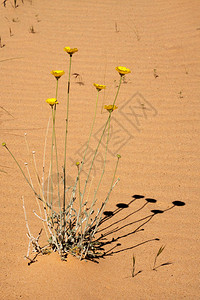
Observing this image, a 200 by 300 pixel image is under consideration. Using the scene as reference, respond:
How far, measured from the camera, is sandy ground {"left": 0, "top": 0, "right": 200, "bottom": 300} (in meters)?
2.17

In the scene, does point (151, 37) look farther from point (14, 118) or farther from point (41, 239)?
point (41, 239)

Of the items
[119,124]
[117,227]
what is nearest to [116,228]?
[117,227]

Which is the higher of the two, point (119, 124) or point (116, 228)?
point (119, 124)

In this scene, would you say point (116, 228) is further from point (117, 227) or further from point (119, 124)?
point (119, 124)

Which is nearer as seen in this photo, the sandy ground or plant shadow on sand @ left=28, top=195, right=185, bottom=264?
the sandy ground

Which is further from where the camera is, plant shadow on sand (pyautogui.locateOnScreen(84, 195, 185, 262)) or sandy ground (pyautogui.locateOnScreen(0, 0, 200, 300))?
plant shadow on sand (pyautogui.locateOnScreen(84, 195, 185, 262))

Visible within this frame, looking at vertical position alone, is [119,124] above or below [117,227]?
above

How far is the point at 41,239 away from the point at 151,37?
3.92 m

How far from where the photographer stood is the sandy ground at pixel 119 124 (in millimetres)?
2170

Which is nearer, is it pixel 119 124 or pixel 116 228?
pixel 116 228

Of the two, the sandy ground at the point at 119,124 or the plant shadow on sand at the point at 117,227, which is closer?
the sandy ground at the point at 119,124

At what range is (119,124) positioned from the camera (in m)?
3.93

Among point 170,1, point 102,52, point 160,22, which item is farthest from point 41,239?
point 170,1

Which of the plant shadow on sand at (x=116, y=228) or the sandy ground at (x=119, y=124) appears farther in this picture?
the plant shadow on sand at (x=116, y=228)
